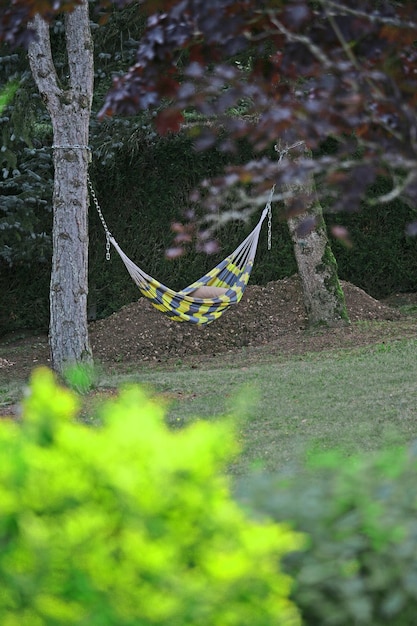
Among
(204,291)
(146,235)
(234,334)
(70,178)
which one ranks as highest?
(70,178)

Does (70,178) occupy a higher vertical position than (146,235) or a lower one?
higher

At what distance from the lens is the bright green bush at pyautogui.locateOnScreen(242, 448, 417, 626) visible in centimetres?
172

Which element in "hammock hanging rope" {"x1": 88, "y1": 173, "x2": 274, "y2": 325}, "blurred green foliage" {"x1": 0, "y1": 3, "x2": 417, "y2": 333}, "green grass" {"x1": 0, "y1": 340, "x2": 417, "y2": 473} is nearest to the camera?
"green grass" {"x1": 0, "y1": 340, "x2": 417, "y2": 473}

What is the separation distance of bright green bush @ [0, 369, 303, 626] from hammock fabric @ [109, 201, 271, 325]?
19.4 feet

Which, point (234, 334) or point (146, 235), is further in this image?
point (146, 235)

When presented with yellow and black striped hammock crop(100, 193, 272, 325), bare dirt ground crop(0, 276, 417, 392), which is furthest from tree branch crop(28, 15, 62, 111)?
bare dirt ground crop(0, 276, 417, 392)

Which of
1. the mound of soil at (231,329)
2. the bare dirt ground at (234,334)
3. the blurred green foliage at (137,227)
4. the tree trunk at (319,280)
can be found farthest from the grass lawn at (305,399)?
the blurred green foliage at (137,227)

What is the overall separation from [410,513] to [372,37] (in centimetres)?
104

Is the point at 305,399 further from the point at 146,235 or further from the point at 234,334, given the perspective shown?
the point at 146,235

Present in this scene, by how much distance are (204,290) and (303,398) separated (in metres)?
3.06

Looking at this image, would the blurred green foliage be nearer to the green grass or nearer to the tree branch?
the green grass

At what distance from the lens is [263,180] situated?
2191mm

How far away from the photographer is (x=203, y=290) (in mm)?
8445

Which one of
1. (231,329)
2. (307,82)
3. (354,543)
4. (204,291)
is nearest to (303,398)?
(204,291)
